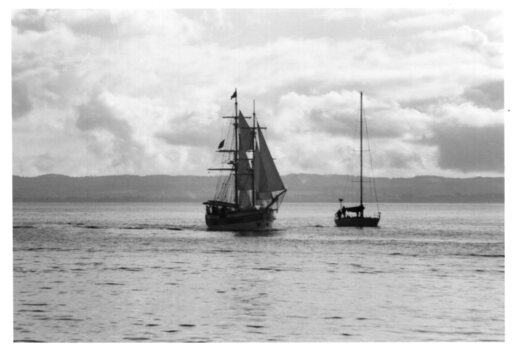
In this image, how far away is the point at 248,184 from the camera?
73.2m

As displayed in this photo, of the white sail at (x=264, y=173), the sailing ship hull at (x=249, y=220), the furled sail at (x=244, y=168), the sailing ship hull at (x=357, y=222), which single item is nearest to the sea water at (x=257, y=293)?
the white sail at (x=264, y=173)

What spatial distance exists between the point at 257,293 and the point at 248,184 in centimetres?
3969

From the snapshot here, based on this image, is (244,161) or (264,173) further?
(244,161)

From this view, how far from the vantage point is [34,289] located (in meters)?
34.9

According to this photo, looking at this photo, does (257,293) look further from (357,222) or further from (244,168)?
(357,222)

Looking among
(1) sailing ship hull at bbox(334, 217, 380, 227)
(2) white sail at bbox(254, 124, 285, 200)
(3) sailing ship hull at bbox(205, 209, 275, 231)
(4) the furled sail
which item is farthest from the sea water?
(1) sailing ship hull at bbox(334, 217, 380, 227)

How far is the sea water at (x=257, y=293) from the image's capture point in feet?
86.5

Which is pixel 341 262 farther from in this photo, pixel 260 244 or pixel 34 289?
pixel 34 289

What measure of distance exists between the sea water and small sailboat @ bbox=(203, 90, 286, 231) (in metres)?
11.0

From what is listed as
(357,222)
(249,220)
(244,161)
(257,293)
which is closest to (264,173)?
(249,220)

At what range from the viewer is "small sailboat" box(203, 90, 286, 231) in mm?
68000

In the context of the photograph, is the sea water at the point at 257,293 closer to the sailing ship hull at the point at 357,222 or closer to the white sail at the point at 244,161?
the white sail at the point at 244,161
